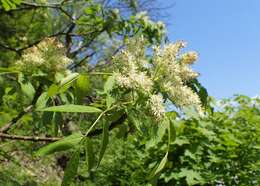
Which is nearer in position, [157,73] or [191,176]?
[157,73]

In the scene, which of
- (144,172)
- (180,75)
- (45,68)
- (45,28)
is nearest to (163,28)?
(144,172)

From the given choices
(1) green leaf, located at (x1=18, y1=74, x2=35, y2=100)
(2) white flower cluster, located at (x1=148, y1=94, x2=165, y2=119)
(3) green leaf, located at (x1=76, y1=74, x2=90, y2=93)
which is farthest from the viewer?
(1) green leaf, located at (x1=18, y1=74, x2=35, y2=100)

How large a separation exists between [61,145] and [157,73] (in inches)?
16.3

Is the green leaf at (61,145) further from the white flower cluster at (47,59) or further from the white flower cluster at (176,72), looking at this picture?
the white flower cluster at (47,59)

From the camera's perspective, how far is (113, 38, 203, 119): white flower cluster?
1465 mm

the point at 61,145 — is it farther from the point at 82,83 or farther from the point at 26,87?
the point at 26,87

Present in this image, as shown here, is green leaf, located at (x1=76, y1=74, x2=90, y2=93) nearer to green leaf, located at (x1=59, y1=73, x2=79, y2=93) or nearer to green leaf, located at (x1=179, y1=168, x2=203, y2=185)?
green leaf, located at (x1=59, y1=73, x2=79, y2=93)

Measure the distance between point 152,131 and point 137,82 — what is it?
158 millimetres

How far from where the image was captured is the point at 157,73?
1.54m

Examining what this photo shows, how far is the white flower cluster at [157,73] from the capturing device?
146 centimetres

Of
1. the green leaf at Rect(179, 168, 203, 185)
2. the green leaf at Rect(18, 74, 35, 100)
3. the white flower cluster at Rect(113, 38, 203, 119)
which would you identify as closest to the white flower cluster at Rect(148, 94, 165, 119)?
the white flower cluster at Rect(113, 38, 203, 119)

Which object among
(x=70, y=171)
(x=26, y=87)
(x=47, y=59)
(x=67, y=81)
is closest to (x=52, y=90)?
(x=67, y=81)

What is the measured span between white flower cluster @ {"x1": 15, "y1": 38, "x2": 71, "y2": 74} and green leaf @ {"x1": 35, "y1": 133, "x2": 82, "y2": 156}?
2.41 feet

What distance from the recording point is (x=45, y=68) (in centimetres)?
204
